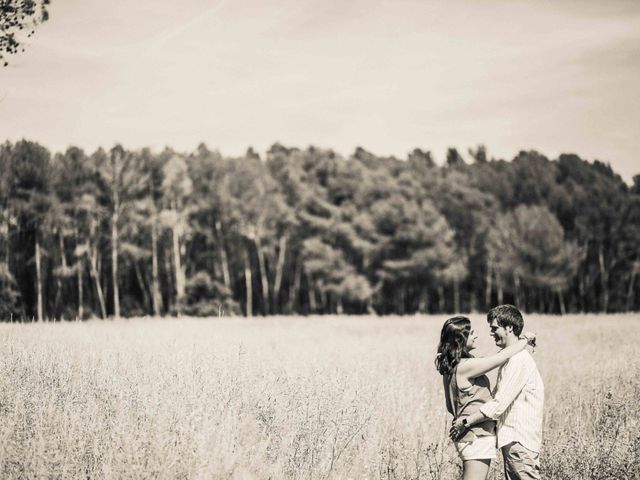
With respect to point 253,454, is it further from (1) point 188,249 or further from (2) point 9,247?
(1) point 188,249

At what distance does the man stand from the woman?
17 cm

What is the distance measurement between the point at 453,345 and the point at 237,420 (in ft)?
9.89

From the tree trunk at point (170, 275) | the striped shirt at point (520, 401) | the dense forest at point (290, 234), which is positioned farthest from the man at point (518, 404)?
the tree trunk at point (170, 275)

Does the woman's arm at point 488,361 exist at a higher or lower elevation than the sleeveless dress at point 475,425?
higher

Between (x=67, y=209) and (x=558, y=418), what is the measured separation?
4201 centimetres

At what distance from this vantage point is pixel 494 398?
185 inches

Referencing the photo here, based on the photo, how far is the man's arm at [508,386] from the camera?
4496 millimetres

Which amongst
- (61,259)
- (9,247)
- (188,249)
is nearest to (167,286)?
(188,249)

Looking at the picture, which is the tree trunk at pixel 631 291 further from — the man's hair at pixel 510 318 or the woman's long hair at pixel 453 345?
the woman's long hair at pixel 453 345

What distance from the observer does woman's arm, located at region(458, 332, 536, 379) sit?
444 centimetres

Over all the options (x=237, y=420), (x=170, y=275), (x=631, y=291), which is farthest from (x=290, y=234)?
(x=237, y=420)

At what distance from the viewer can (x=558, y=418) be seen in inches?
333

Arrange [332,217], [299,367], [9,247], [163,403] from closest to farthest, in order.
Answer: [163,403] → [299,367] → [9,247] → [332,217]

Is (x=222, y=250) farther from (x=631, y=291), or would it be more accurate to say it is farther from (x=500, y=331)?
(x=500, y=331)
